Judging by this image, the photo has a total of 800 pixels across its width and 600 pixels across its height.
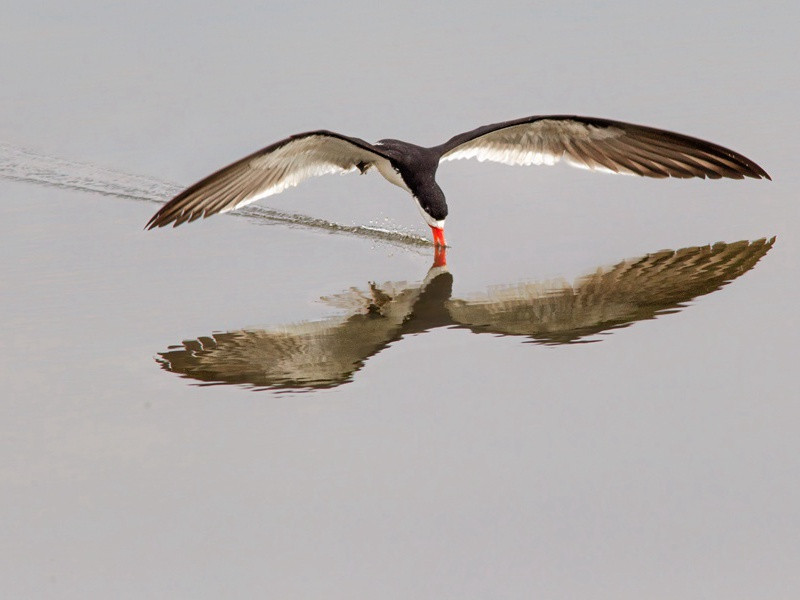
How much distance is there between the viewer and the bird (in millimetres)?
8422

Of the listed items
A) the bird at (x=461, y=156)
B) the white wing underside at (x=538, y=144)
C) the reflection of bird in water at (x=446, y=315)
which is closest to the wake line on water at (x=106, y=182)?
the bird at (x=461, y=156)

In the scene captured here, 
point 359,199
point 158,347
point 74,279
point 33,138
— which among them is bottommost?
point 158,347

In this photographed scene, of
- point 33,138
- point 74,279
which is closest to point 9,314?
point 74,279

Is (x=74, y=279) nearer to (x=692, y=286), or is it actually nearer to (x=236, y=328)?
(x=236, y=328)

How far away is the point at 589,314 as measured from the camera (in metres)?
7.59

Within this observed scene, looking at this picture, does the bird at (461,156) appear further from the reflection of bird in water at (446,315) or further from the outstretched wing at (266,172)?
the reflection of bird in water at (446,315)

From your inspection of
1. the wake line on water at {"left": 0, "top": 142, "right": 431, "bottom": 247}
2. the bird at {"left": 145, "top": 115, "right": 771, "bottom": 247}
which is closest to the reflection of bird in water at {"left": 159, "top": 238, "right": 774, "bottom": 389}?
the bird at {"left": 145, "top": 115, "right": 771, "bottom": 247}

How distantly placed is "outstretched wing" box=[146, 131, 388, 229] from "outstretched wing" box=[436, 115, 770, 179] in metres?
0.85

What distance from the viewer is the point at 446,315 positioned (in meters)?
7.70

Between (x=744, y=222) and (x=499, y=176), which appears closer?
(x=744, y=222)

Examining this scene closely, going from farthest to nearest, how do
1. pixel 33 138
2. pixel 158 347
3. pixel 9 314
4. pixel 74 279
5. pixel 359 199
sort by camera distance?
1. pixel 33 138
2. pixel 359 199
3. pixel 74 279
4. pixel 9 314
5. pixel 158 347

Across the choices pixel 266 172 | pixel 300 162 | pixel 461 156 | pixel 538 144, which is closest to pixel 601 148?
pixel 538 144

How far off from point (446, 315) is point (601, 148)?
7.79ft

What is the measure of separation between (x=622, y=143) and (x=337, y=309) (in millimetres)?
2747
